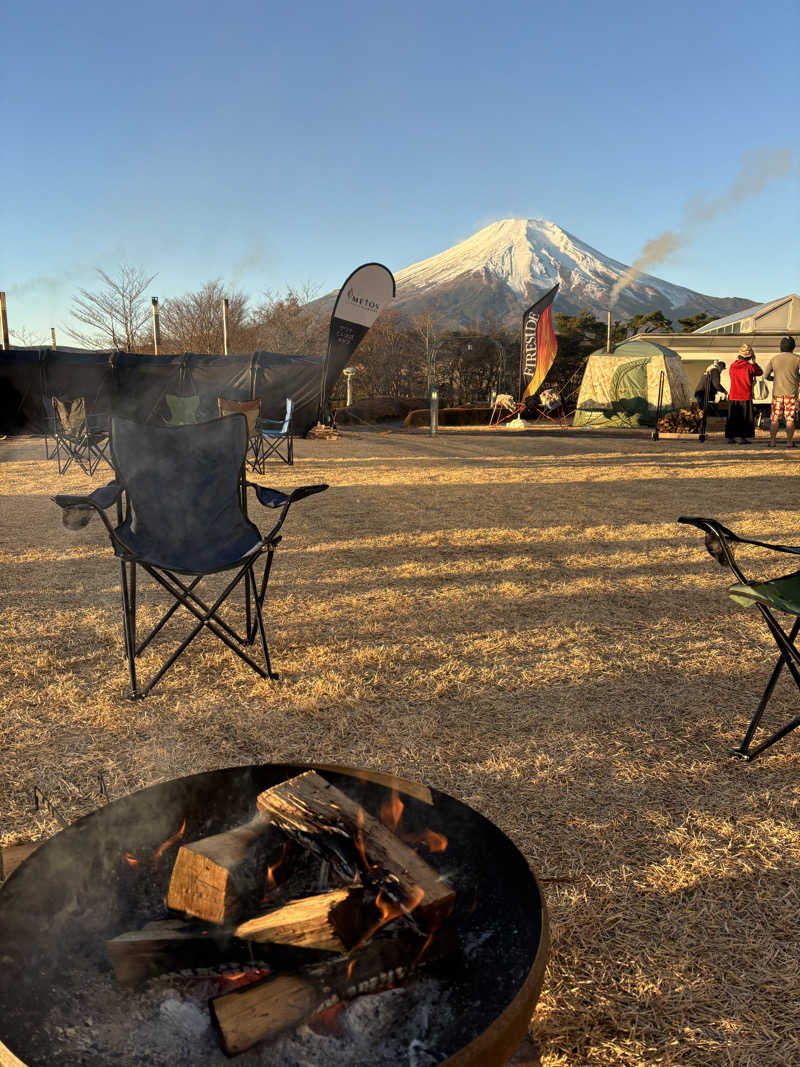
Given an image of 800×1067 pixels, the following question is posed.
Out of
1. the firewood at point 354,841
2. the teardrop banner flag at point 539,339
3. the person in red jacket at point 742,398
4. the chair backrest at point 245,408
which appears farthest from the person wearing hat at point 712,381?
the firewood at point 354,841

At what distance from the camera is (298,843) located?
46.3 inches

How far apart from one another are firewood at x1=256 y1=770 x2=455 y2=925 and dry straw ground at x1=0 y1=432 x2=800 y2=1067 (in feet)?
1.48

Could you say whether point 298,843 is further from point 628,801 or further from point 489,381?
point 489,381

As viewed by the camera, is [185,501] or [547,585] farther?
[547,585]

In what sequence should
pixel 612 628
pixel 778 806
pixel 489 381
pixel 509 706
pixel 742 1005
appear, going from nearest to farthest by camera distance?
pixel 742 1005 < pixel 778 806 < pixel 509 706 < pixel 612 628 < pixel 489 381

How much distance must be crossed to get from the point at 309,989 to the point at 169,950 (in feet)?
0.72

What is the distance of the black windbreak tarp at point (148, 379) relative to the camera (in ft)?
45.5

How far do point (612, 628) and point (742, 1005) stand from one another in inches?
84.9

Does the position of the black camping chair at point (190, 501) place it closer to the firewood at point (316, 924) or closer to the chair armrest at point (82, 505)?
the chair armrest at point (82, 505)

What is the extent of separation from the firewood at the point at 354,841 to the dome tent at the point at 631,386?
57.2 feet

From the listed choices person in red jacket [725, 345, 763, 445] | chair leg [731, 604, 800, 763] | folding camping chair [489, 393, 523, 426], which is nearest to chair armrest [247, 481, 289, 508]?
chair leg [731, 604, 800, 763]

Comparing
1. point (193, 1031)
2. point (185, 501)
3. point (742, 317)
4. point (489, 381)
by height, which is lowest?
point (193, 1031)

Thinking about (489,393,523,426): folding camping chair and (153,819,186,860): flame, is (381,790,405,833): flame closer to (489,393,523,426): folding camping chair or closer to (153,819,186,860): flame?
(153,819,186,860): flame

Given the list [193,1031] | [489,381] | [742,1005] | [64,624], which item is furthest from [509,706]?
[489,381]
